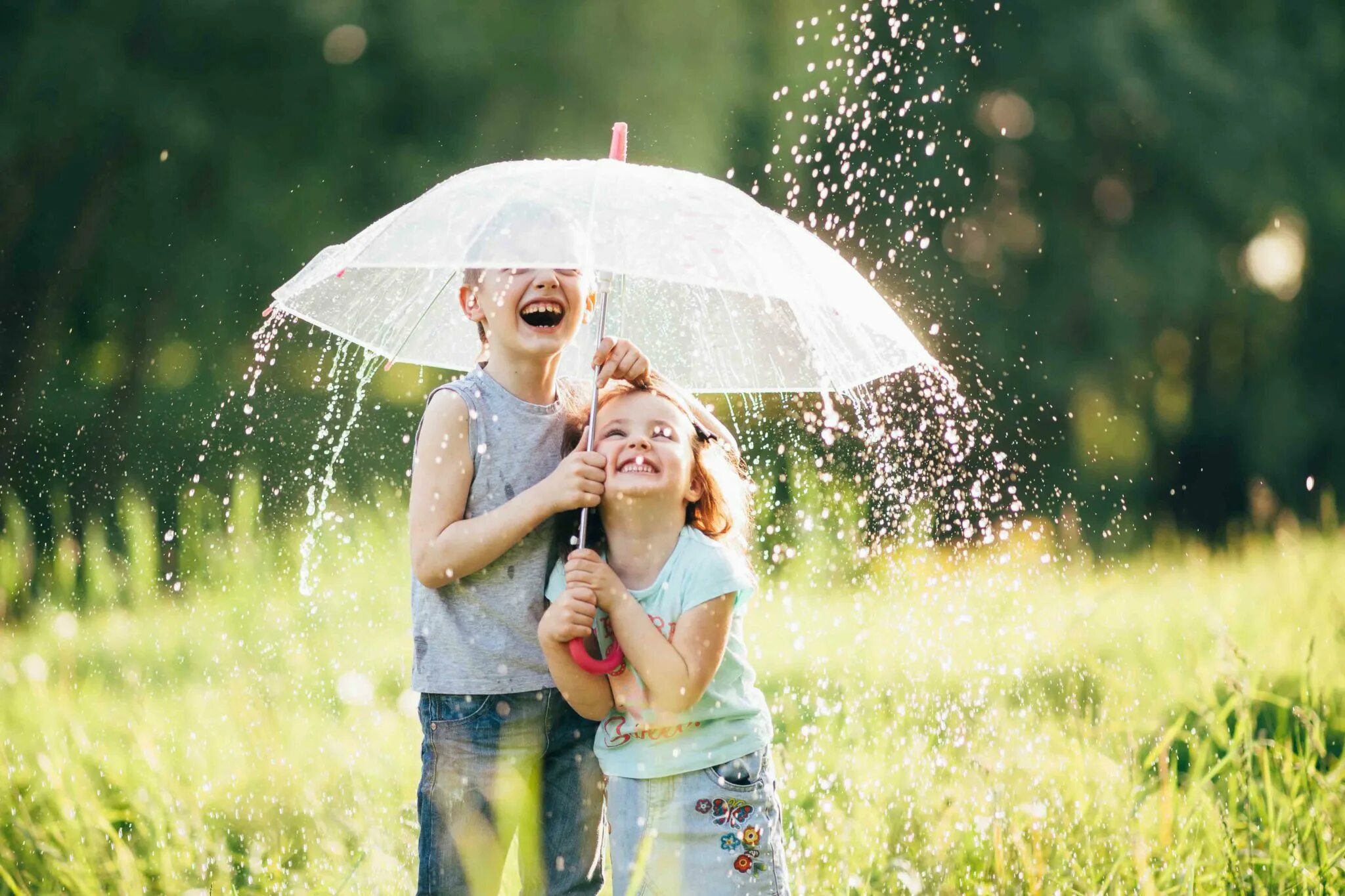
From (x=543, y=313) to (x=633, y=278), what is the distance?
64cm

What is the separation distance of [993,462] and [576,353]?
7.56 metres

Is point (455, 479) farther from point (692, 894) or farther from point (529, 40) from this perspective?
point (529, 40)

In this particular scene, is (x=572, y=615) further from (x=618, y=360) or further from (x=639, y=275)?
(x=639, y=275)

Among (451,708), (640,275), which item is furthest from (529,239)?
(451,708)

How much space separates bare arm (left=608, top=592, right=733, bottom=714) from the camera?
2.52 metres

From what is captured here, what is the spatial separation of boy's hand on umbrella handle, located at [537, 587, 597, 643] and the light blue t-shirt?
0.38 ft

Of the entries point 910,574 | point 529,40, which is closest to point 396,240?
point 910,574

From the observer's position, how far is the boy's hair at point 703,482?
2773 millimetres

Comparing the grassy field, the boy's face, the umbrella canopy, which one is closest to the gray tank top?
the boy's face

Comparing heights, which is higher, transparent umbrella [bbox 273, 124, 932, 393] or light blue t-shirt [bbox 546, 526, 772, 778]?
transparent umbrella [bbox 273, 124, 932, 393]

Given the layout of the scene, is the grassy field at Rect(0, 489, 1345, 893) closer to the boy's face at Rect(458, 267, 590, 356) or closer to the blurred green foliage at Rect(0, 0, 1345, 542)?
the blurred green foliage at Rect(0, 0, 1345, 542)

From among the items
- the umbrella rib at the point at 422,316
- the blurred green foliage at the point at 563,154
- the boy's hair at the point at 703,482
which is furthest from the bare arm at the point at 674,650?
the blurred green foliage at the point at 563,154

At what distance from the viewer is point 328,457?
9312 mm

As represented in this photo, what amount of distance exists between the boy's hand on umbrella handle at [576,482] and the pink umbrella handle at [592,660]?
253mm
